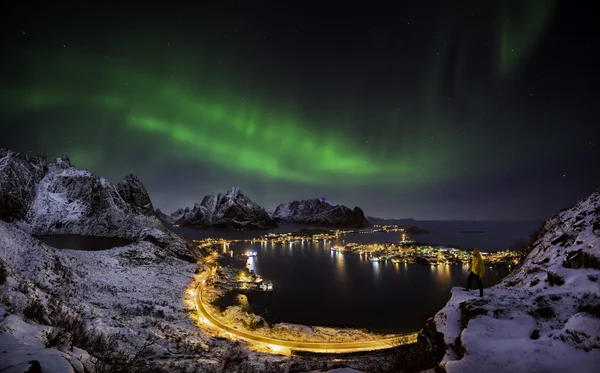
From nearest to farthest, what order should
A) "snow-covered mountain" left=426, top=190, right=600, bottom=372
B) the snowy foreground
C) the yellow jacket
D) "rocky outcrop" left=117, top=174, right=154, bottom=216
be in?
"snow-covered mountain" left=426, top=190, right=600, bottom=372, the snowy foreground, the yellow jacket, "rocky outcrop" left=117, top=174, right=154, bottom=216

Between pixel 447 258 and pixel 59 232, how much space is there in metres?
132

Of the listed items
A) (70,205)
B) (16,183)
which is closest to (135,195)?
(70,205)

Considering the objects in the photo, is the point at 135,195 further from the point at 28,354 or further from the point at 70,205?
the point at 28,354

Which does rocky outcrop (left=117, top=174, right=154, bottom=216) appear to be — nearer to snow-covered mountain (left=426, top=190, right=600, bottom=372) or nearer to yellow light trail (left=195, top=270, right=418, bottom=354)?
yellow light trail (left=195, top=270, right=418, bottom=354)

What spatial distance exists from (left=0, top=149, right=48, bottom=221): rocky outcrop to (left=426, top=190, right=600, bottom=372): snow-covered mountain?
3519 inches

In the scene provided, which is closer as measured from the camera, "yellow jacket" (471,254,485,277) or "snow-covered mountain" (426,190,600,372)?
"snow-covered mountain" (426,190,600,372)

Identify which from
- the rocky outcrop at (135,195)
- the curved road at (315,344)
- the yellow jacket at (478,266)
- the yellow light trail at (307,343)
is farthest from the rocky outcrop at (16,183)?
the yellow jacket at (478,266)

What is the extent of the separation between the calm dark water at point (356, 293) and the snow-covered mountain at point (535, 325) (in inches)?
1299

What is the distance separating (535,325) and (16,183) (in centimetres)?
9810

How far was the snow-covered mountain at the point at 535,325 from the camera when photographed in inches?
308

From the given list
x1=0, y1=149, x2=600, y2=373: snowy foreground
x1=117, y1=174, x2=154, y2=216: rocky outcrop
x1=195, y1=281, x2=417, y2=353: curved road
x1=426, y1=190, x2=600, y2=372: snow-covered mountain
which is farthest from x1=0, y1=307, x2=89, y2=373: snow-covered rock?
x1=117, y1=174, x2=154, y2=216: rocky outcrop

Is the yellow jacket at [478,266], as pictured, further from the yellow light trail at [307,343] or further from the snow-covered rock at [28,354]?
the yellow light trail at [307,343]

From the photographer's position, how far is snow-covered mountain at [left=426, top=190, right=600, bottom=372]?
7.82 meters

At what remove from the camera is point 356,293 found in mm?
63000
